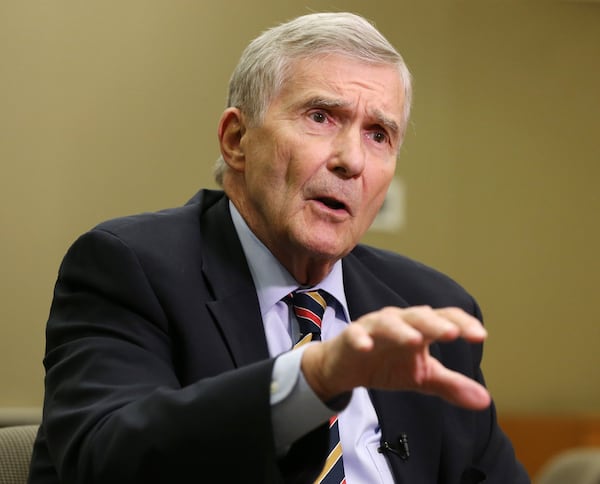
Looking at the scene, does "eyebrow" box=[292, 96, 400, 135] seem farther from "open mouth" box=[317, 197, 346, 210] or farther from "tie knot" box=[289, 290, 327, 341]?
"tie knot" box=[289, 290, 327, 341]

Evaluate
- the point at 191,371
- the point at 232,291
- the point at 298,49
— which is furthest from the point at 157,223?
the point at 298,49

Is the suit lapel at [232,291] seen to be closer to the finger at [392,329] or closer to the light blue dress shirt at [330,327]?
the light blue dress shirt at [330,327]

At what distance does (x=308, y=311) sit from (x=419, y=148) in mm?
2847

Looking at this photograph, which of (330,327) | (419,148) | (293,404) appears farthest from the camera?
(419,148)

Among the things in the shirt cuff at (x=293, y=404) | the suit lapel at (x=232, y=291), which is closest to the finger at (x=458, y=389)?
the shirt cuff at (x=293, y=404)

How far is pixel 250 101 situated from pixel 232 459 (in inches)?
32.8

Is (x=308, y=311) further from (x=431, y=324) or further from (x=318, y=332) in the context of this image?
(x=431, y=324)

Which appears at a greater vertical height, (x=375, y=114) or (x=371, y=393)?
(x=375, y=114)

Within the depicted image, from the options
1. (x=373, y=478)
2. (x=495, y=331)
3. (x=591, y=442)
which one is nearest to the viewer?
(x=373, y=478)

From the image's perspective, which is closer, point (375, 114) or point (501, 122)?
point (375, 114)

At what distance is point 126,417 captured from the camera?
119 cm

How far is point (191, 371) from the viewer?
4.92 ft

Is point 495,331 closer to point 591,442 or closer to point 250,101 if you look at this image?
point 591,442

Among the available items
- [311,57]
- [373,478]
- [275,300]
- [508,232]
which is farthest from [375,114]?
[508,232]
